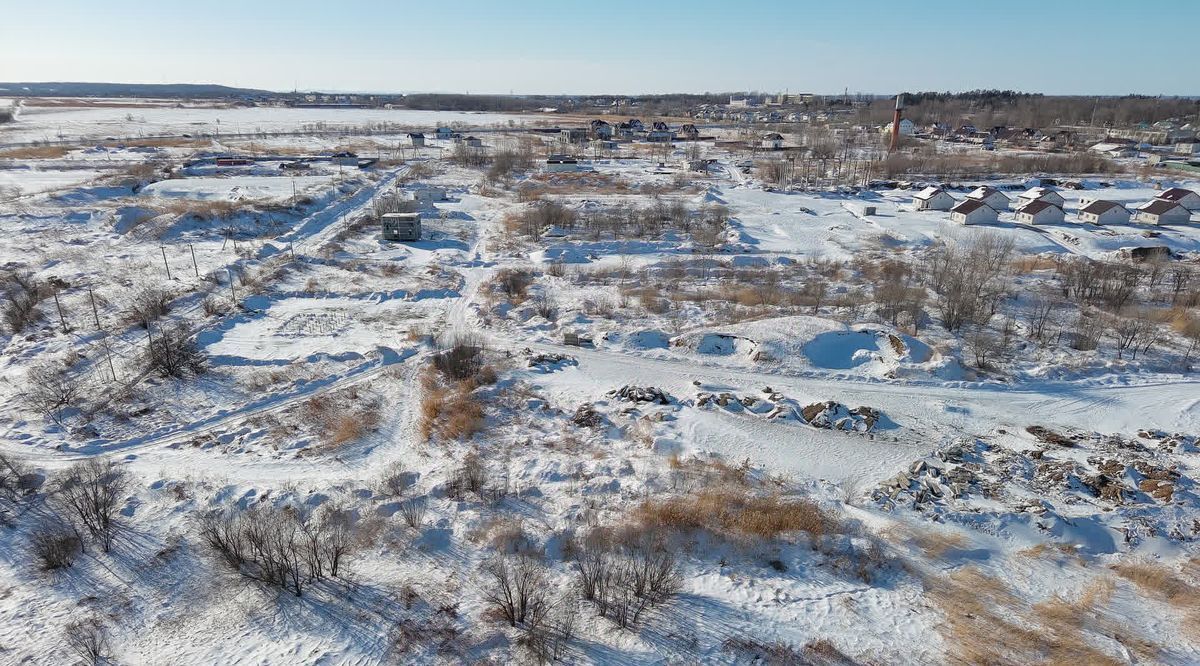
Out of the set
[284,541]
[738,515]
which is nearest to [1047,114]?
[738,515]

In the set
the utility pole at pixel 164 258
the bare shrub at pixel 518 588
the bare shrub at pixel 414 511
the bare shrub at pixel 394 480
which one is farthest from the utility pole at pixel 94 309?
the bare shrub at pixel 518 588

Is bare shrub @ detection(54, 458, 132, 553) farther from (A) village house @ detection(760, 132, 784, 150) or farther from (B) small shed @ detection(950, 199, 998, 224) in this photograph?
(A) village house @ detection(760, 132, 784, 150)

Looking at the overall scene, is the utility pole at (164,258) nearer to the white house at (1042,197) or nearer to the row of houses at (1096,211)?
the row of houses at (1096,211)

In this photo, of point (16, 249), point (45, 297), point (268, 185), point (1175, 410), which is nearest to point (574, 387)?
point (1175, 410)

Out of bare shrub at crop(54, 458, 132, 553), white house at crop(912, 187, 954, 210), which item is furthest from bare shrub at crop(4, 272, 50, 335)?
white house at crop(912, 187, 954, 210)

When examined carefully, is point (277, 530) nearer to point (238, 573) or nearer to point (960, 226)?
point (238, 573)

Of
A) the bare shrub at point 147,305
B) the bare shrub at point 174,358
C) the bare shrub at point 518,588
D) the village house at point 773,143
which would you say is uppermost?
the village house at point 773,143
